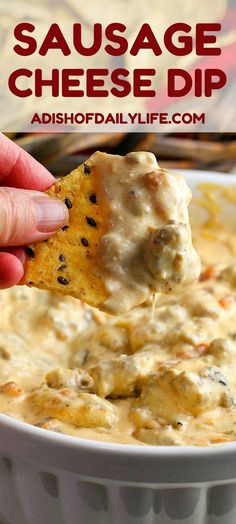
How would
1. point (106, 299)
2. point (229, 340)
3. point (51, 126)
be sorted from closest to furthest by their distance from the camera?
point (106, 299), point (229, 340), point (51, 126)

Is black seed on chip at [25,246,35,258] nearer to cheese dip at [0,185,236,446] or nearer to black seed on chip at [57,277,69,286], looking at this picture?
black seed on chip at [57,277,69,286]

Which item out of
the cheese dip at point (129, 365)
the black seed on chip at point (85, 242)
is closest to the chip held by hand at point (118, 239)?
the black seed on chip at point (85, 242)

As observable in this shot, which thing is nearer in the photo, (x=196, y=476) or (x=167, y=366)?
(x=196, y=476)

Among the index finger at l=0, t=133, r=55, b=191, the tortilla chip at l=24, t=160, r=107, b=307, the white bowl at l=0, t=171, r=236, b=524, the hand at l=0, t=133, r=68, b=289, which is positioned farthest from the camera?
the index finger at l=0, t=133, r=55, b=191

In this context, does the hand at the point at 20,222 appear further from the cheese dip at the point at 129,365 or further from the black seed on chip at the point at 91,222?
the cheese dip at the point at 129,365

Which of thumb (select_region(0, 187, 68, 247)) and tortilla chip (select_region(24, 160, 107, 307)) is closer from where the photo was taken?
thumb (select_region(0, 187, 68, 247))

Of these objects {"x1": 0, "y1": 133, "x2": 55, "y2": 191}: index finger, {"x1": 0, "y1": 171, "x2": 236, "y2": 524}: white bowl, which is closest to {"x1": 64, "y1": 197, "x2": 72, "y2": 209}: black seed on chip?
{"x1": 0, "y1": 133, "x2": 55, "y2": 191}: index finger

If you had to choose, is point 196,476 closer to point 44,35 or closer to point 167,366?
point 167,366

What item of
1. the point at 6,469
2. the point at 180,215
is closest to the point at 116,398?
the point at 6,469
